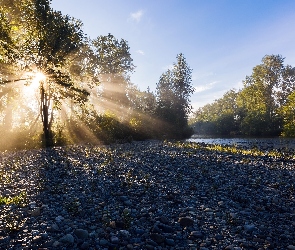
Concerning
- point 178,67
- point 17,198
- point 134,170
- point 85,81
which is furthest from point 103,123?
point 178,67

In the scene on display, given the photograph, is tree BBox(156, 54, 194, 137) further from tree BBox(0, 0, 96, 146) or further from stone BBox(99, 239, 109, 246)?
stone BBox(99, 239, 109, 246)

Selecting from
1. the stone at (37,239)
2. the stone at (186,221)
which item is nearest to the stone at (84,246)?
the stone at (37,239)

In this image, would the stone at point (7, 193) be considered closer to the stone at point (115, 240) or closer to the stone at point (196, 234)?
the stone at point (115, 240)

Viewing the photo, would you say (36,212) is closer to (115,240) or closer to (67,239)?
(67,239)

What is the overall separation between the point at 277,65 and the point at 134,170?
84092mm

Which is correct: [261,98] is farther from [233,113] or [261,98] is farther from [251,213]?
[251,213]

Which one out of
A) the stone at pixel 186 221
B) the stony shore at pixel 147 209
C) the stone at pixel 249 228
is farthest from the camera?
the stone at pixel 186 221

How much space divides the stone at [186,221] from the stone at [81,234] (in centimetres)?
278

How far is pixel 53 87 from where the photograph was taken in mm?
28656

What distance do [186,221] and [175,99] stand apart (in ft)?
231

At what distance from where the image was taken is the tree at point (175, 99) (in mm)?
67812

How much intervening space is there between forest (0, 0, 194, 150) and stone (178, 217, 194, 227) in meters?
22.2

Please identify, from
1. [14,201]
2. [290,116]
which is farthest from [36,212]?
[290,116]

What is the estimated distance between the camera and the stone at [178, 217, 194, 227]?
750 cm
